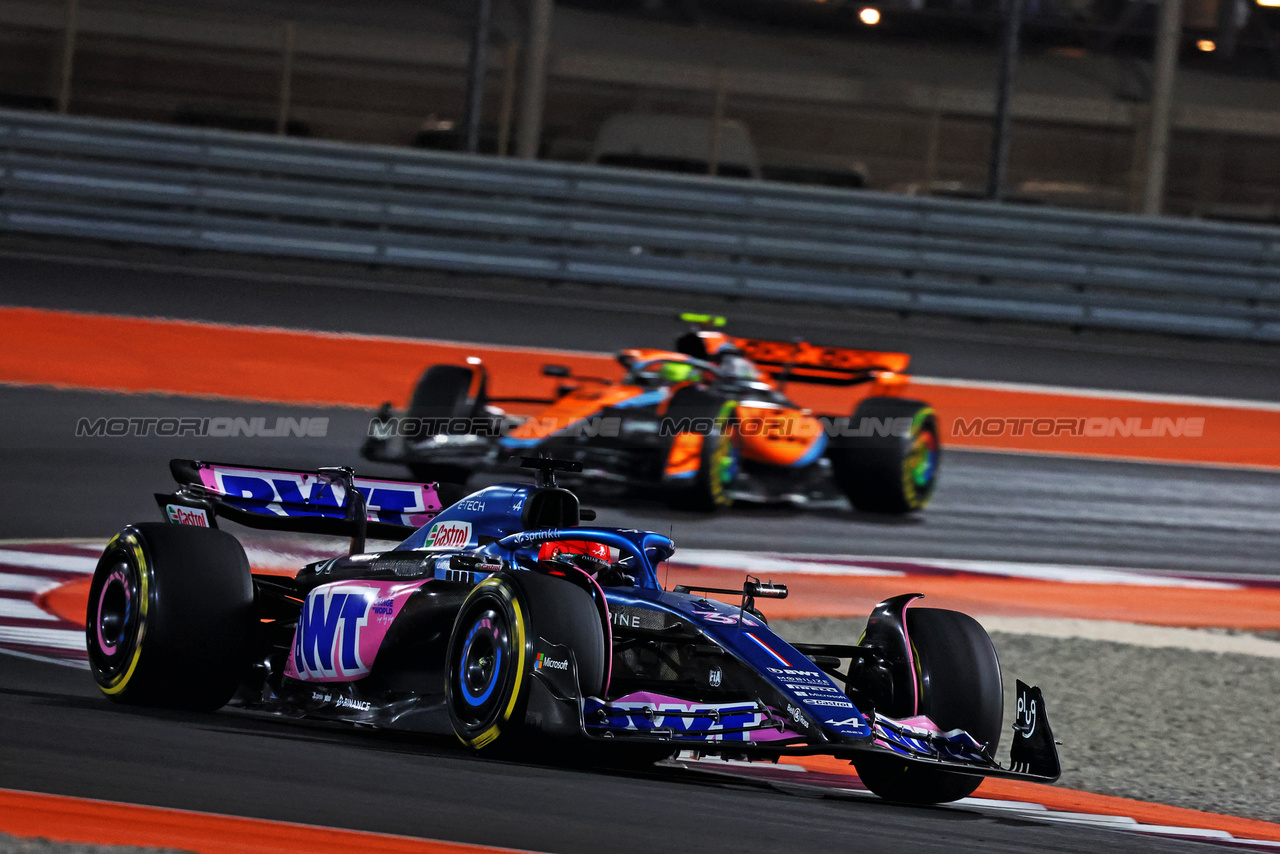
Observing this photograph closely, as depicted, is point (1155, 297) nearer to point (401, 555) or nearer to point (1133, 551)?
point (1133, 551)

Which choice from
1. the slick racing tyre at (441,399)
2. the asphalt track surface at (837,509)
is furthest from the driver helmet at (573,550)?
the slick racing tyre at (441,399)

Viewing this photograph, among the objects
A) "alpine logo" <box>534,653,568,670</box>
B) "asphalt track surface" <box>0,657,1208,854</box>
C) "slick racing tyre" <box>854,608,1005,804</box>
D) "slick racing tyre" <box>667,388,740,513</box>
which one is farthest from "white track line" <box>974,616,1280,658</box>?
"alpine logo" <box>534,653,568,670</box>

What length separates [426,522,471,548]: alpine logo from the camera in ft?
18.2

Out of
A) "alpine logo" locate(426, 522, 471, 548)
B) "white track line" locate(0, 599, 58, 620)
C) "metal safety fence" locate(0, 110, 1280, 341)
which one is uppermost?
"metal safety fence" locate(0, 110, 1280, 341)

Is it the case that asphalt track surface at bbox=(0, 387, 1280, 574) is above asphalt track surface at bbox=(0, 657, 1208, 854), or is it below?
above

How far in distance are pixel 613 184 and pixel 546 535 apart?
11264 millimetres

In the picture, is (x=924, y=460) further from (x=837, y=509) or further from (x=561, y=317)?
(x=561, y=317)

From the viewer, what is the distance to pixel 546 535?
5199 millimetres

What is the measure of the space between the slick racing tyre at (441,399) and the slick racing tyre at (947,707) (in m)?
5.33

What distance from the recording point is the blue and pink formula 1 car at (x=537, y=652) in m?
4.54

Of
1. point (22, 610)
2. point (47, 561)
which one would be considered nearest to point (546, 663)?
point (22, 610)

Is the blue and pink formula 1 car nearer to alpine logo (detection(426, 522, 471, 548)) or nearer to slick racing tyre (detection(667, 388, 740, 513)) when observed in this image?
alpine logo (detection(426, 522, 471, 548))

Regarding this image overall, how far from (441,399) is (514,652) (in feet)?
18.7

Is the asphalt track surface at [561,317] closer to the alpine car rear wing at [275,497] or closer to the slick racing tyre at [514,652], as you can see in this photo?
the alpine car rear wing at [275,497]
